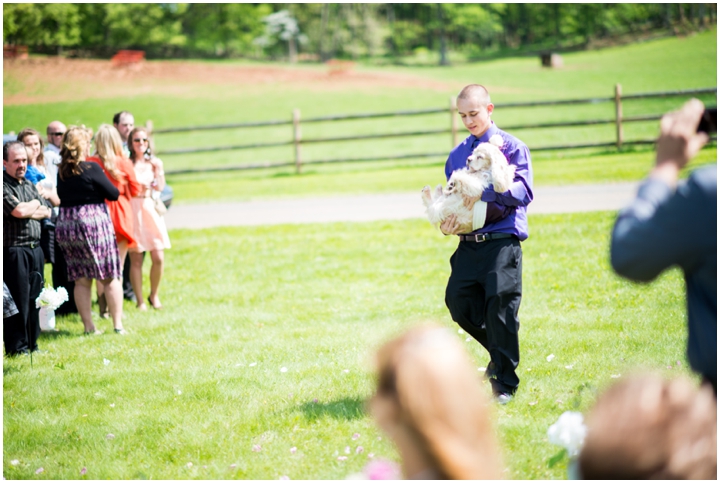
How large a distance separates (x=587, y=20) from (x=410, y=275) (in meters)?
63.6

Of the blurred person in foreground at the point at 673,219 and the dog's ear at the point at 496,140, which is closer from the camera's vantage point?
the blurred person in foreground at the point at 673,219

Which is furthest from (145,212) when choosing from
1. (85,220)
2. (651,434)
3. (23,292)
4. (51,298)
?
(651,434)

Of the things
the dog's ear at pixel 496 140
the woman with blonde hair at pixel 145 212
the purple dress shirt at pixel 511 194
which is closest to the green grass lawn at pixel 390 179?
the woman with blonde hair at pixel 145 212

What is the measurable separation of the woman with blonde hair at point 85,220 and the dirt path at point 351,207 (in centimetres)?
595

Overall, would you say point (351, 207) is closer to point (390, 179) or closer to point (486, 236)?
point (390, 179)

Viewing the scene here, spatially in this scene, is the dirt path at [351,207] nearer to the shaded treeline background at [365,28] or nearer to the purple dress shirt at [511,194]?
the purple dress shirt at [511,194]

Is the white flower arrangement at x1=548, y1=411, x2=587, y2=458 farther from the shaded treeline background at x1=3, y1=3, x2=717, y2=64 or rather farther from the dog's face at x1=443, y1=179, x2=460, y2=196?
the shaded treeline background at x1=3, y1=3, x2=717, y2=64

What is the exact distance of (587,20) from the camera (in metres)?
65.9

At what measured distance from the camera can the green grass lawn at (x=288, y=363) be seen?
4.43 m

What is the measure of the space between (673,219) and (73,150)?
6.06 m

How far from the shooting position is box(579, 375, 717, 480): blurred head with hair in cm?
149

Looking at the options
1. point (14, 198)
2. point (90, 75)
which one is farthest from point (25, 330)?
point (90, 75)

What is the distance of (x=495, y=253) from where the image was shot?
4859 mm

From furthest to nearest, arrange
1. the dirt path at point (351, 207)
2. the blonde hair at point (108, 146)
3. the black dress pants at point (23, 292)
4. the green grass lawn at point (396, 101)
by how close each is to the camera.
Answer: the green grass lawn at point (396, 101) → the dirt path at point (351, 207) → the blonde hair at point (108, 146) → the black dress pants at point (23, 292)
